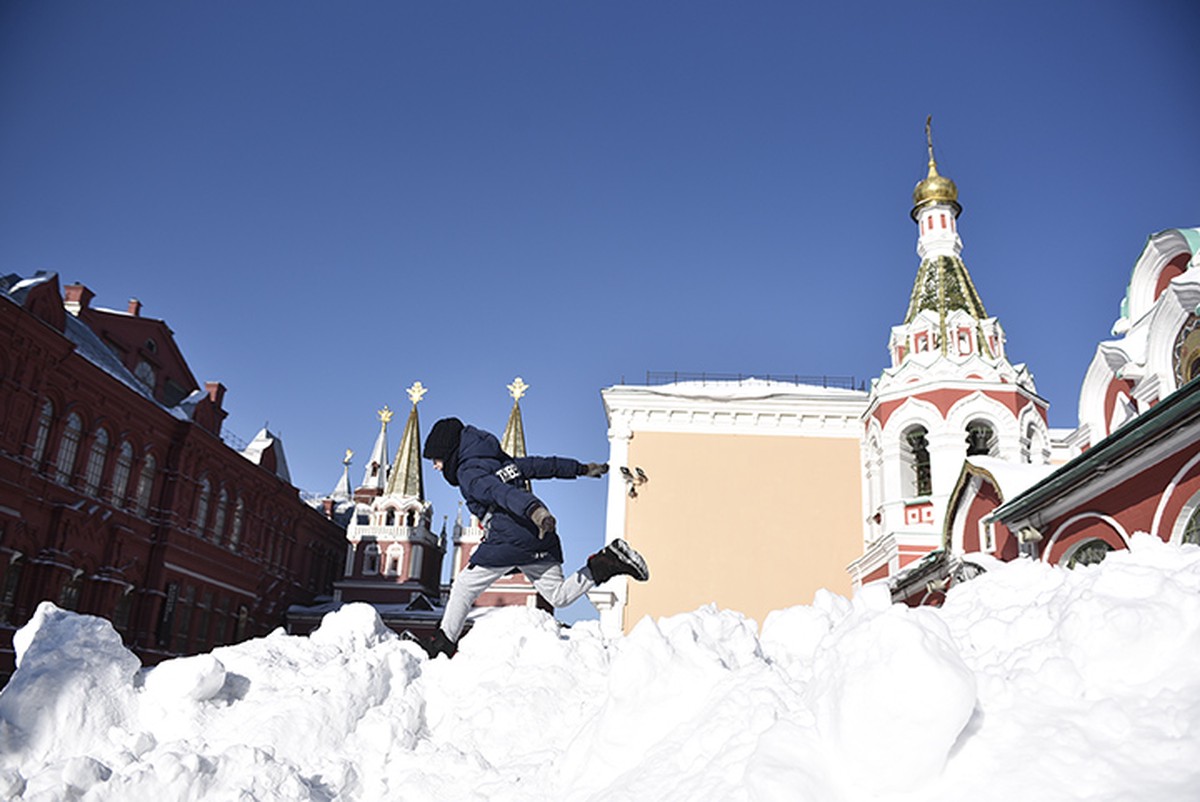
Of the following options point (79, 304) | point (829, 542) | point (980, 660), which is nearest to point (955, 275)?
point (829, 542)

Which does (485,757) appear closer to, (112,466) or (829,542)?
(829,542)

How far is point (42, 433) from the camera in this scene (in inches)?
771

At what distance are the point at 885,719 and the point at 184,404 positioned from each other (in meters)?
26.5

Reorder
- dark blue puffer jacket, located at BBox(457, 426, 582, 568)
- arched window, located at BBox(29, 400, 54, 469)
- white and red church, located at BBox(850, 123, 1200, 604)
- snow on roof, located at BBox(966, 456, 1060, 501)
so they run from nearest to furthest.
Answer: dark blue puffer jacket, located at BBox(457, 426, 582, 568) → white and red church, located at BBox(850, 123, 1200, 604) → snow on roof, located at BBox(966, 456, 1060, 501) → arched window, located at BBox(29, 400, 54, 469)

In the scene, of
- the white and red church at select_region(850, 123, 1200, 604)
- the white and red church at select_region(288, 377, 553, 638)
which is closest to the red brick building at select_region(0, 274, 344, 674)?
the white and red church at select_region(288, 377, 553, 638)

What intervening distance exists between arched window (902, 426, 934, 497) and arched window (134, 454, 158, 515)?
18.6 metres

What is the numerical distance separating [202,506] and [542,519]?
24.0 m

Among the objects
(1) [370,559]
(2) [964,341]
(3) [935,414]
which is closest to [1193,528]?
(3) [935,414]

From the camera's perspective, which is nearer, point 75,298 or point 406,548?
point 75,298

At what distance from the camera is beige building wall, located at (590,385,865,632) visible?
19.5 metres

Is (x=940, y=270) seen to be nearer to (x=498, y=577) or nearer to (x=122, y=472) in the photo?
(x=498, y=577)

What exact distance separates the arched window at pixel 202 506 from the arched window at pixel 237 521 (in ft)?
5.93

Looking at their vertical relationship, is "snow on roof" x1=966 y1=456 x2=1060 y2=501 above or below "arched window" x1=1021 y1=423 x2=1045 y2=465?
below

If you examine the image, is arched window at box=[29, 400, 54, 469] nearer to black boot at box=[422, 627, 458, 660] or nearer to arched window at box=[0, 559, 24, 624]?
arched window at box=[0, 559, 24, 624]
